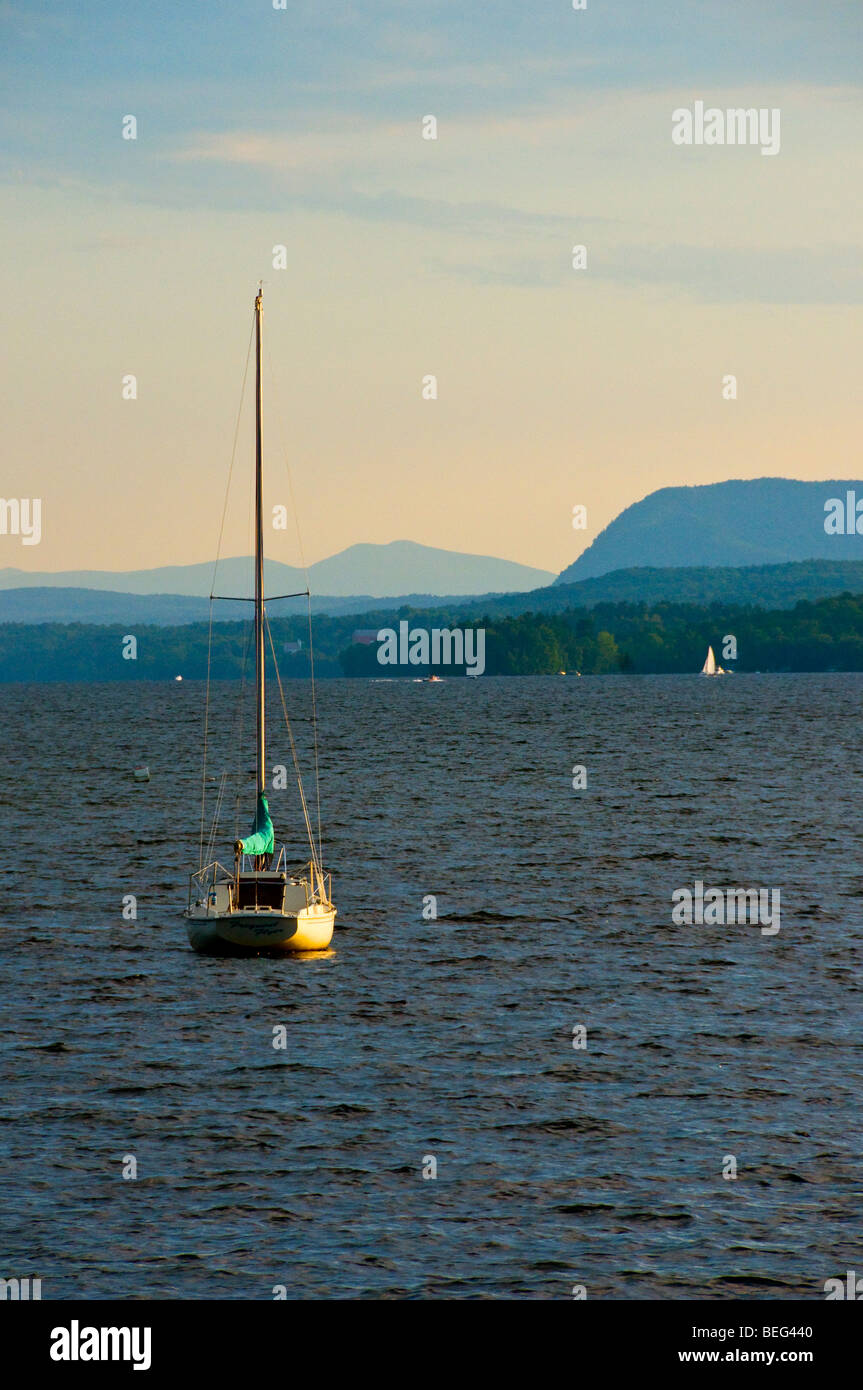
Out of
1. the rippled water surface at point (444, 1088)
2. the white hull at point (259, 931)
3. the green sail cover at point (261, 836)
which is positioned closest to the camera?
the rippled water surface at point (444, 1088)

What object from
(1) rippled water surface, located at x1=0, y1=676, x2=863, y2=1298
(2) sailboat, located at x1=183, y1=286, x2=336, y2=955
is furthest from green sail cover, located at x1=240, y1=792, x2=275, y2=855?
(1) rippled water surface, located at x1=0, y1=676, x2=863, y2=1298

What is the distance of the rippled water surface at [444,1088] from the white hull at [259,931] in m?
0.68

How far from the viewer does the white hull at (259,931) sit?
45.1m

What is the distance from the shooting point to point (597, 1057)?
35.3 metres

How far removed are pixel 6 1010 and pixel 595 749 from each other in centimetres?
12524

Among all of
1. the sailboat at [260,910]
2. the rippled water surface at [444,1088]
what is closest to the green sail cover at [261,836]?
the sailboat at [260,910]

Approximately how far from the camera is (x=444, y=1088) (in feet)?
108

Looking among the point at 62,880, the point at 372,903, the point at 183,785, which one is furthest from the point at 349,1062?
the point at 183,785

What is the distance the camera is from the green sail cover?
149 ft

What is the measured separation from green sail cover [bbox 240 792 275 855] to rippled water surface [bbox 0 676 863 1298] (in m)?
3.17

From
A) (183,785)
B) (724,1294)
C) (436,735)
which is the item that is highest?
(436,735)

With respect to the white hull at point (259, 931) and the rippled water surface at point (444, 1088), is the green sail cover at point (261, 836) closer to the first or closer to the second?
the white hull at point (259, 931)

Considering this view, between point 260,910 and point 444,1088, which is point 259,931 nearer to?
point 260,910
